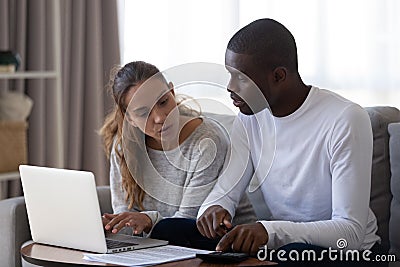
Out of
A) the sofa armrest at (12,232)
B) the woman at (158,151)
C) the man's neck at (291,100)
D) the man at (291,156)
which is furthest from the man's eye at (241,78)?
the sofa armrest at (12,232)

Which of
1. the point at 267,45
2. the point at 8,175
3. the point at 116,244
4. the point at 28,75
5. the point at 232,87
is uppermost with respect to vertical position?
the point at 267,45

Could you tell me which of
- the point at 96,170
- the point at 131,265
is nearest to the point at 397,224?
the point at 131,265

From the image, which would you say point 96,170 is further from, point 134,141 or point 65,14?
point 134,141

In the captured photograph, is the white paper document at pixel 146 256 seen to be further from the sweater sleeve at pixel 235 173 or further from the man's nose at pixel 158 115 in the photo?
the man's nose at pixel 158 115

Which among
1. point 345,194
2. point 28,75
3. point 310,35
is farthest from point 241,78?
point 28,75

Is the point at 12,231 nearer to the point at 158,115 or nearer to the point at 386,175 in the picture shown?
the point at 158,115

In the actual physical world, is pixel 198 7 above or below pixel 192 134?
above

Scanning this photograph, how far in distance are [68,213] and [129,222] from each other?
0.60 feet

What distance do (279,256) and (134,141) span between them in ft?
2.33

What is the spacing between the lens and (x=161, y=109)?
2.28m

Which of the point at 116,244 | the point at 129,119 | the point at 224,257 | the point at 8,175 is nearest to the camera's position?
the point at 224,257

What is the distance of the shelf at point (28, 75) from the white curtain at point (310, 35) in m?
0.51

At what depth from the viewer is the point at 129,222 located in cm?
215

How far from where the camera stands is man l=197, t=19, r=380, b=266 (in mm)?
2012
